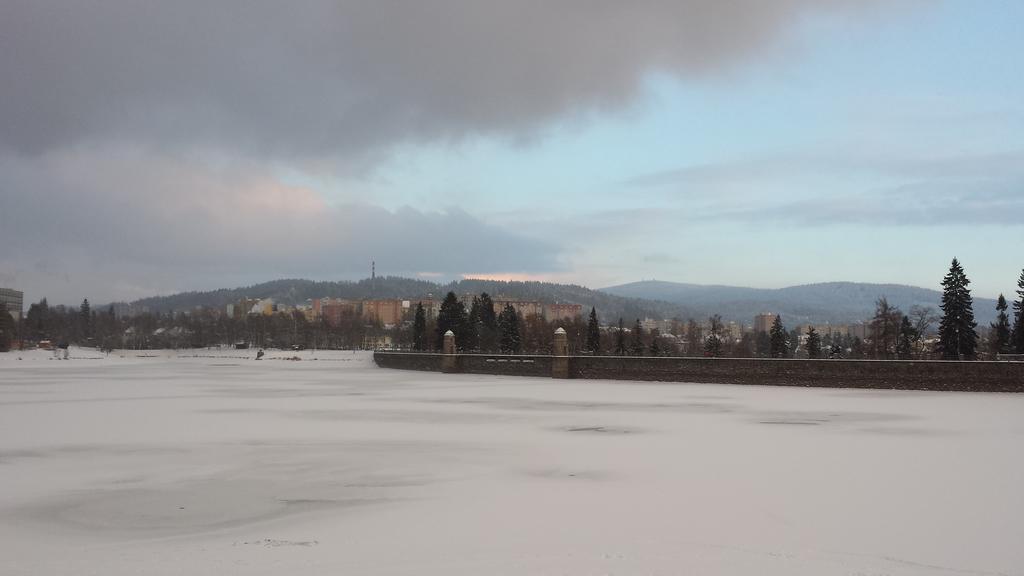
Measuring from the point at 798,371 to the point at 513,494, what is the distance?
93.1 feet

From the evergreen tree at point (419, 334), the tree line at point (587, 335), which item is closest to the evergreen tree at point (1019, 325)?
the tree line at point (587, 335)

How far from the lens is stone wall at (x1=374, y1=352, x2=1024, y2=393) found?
101 ft

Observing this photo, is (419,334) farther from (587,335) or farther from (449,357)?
(449,357)

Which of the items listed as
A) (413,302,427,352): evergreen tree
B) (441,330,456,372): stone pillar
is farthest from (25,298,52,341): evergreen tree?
(441,330,456,372): stone pillar

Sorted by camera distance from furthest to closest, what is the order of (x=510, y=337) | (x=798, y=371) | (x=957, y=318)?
1. (x=510, y=337)
2. (x=957, y=318)
3. (x=798, y=371)

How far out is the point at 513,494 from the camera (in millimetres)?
10469

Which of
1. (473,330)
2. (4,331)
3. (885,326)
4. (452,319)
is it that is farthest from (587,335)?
(4,331)

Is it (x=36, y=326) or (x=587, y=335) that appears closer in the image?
(x=587, y=335)

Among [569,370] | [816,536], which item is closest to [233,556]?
[816,536]

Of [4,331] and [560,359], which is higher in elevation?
[4,331]

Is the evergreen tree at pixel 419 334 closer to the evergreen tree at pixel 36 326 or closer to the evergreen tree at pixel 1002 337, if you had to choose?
the evergreen tree at pixel 1002 337

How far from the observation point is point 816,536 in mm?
8148

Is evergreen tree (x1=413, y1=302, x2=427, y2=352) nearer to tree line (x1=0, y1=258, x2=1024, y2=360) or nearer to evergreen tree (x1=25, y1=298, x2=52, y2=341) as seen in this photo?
tree line (x1=0, y1=258, x2=1024, y2=360)

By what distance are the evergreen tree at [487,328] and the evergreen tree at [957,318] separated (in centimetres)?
5145
